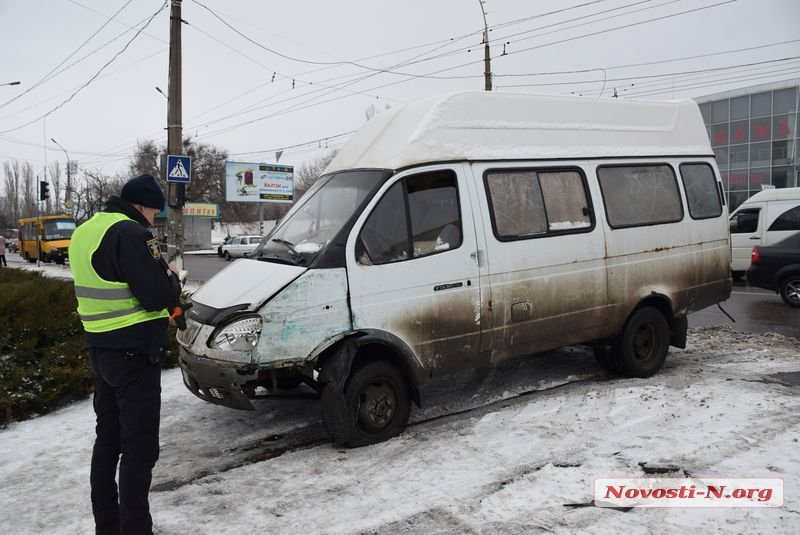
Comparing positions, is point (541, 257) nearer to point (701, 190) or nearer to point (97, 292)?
point (701, 190)

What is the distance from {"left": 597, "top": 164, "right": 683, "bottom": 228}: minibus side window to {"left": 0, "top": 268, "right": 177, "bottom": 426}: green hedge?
212 inches

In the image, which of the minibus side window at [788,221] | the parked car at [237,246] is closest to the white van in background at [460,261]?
the minibus side window at [788,221]

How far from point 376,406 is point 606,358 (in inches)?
115

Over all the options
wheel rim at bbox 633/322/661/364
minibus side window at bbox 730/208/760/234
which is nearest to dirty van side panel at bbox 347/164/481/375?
wheel rim at bbox 633/322/661/364

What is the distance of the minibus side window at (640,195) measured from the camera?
6.23 m

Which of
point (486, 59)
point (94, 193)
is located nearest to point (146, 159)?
point (94, 193)

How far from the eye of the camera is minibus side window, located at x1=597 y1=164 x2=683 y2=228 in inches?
245

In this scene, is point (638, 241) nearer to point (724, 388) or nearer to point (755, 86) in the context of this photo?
point (724, 388)

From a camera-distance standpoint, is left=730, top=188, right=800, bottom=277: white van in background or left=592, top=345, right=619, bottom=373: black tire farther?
left=730, top=188, right=800, bottom=277: white van in background

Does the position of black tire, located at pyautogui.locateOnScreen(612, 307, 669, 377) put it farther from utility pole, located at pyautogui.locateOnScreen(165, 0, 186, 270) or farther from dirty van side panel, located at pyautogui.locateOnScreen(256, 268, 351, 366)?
utility pole, located at pyautogui.locateOnScreen(165, 0, 186, 270)

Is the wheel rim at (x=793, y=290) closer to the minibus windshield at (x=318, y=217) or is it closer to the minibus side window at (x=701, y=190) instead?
the minibus side window at (x=701, y=190)

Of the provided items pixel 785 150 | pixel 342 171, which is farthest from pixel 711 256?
pixel 785 150

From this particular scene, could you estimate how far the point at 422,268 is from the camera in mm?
4957

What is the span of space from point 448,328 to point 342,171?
5.61 feet
